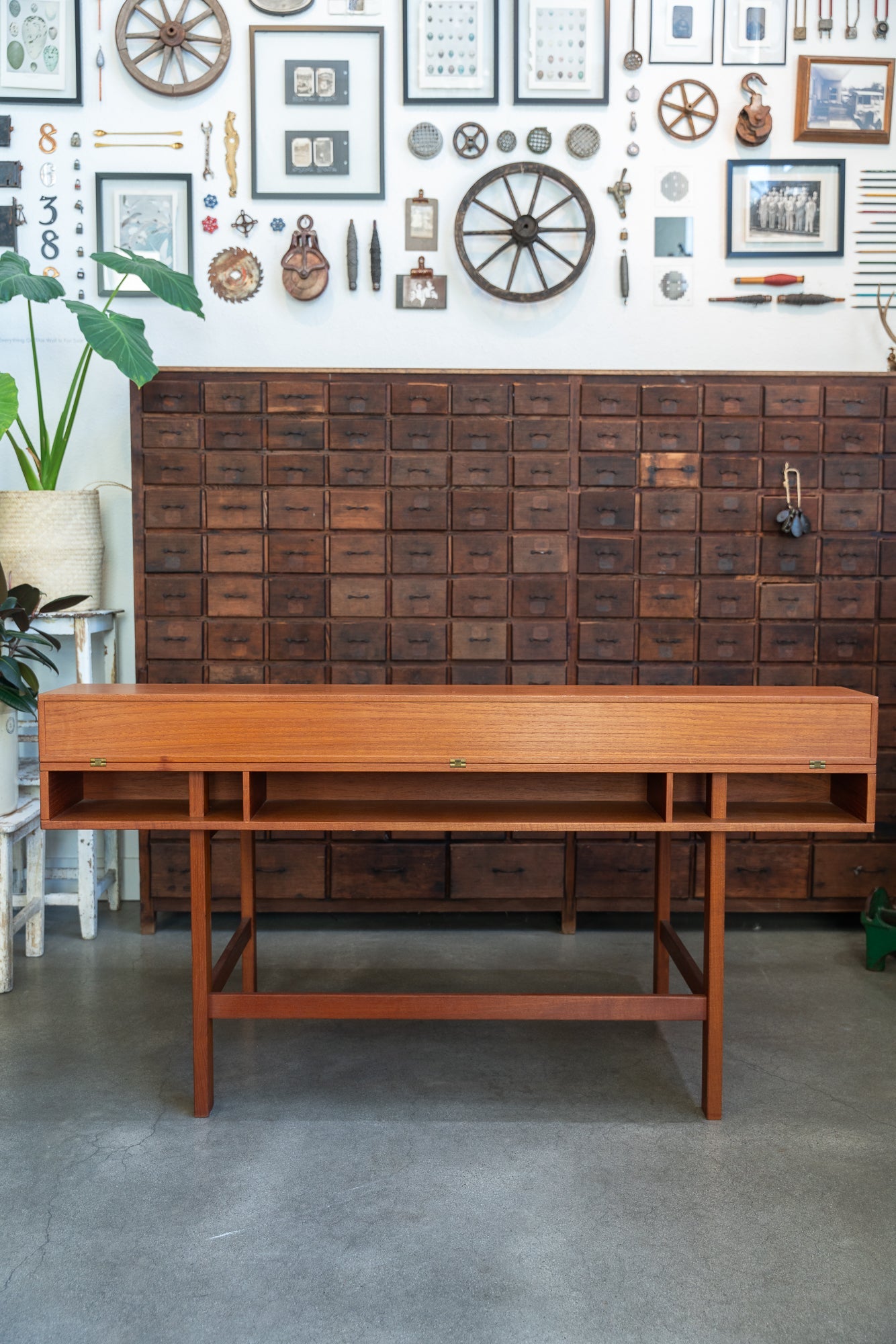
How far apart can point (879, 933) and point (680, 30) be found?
344 cm

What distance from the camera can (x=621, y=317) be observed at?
167 inches

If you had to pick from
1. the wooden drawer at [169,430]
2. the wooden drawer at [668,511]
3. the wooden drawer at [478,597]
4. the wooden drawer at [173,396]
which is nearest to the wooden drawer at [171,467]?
the wooden drawer at [169,430]

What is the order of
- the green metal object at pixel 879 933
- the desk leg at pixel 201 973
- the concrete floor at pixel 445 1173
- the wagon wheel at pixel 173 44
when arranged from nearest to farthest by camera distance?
1. the concrete floor at pixel 445 1173
2. the desk leg at pixel 201 973
3. the green metal object at pixel 879 933
4. the wagon wheel at pixel 173 44

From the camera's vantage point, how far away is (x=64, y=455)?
420 cm

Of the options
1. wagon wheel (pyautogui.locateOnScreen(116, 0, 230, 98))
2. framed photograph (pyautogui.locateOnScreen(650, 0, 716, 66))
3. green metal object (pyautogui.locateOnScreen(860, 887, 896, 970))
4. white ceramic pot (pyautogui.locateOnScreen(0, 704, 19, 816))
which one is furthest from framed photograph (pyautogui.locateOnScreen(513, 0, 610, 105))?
green metal object (pyautogui.locateOnScreen(860, 887, 896, 970))

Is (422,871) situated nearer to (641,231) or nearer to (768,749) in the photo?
(768,749)

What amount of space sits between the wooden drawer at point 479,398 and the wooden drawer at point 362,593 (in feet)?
2.23

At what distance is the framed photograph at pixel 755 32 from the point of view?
4.16 m

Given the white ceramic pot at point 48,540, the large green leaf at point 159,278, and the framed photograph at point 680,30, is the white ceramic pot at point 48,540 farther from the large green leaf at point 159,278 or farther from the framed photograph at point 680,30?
the framed photograph at point 680,30

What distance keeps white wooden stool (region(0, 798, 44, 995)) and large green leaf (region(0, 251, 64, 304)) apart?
166 centimetres

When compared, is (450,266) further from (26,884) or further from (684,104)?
(26,884)

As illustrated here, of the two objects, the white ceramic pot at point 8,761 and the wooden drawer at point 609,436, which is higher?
the wooden drawer at point 609,436

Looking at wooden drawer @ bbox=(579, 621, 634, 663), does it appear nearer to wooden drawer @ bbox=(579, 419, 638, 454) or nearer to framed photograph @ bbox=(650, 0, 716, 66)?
wooden drawer @ bbox=(579, 419, 638, 454)

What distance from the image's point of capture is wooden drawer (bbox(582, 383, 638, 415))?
385 centimetres
